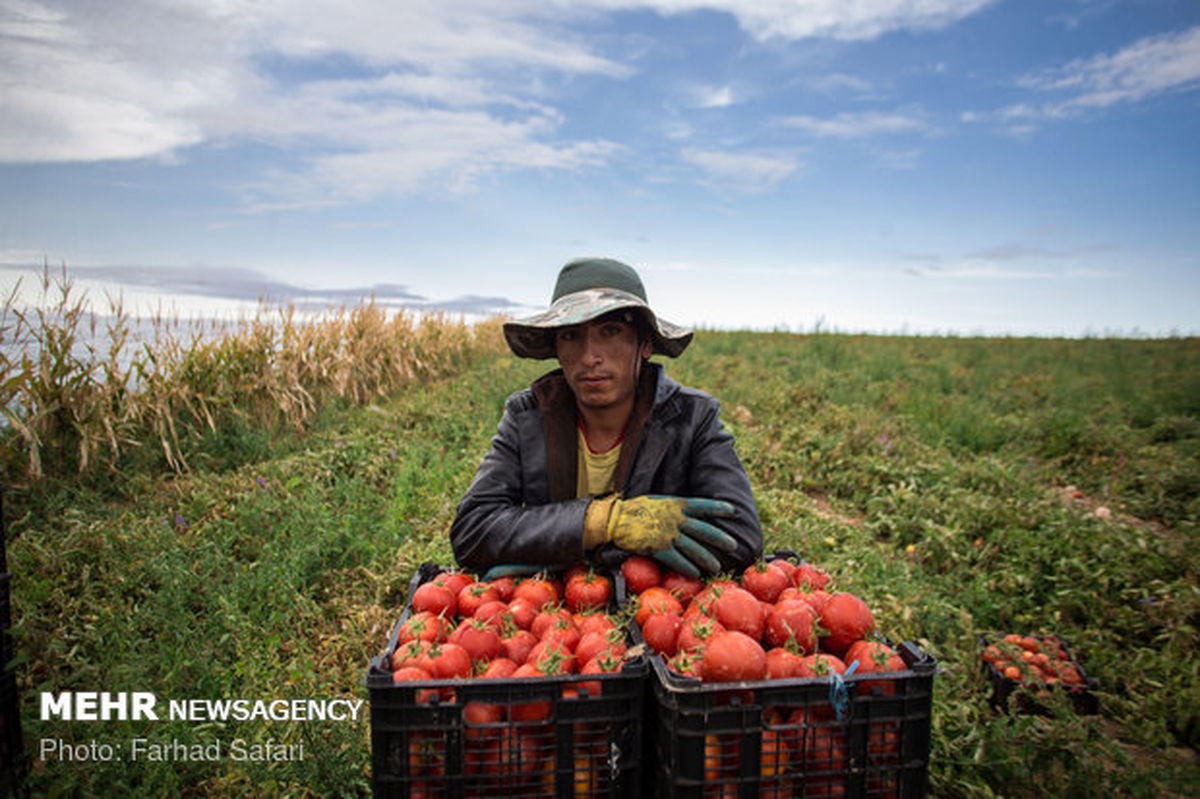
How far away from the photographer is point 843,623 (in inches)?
74.9

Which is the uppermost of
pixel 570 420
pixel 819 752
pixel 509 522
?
pixel 570 420

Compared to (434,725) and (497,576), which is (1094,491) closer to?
(497,576)

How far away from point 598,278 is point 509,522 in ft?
3.32

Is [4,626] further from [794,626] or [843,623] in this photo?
[843,623]

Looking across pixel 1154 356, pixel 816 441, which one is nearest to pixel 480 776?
pixel 816 441

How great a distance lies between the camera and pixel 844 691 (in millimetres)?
1644

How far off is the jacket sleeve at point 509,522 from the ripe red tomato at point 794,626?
Result: 0.71 m

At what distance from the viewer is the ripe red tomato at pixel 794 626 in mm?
1860

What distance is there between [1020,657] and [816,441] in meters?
4.15

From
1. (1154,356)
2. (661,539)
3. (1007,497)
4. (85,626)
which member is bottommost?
(85,626)

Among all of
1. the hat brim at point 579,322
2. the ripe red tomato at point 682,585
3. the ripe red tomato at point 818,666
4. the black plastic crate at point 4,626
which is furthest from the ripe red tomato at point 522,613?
the black plastic crate at point 4,626

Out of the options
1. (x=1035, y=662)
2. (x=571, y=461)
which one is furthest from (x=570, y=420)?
(x=1035, y=662)

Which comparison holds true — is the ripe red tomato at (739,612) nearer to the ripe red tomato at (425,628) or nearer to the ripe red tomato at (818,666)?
the ripe red tomato at (818,666)

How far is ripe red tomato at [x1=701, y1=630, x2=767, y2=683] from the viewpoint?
1.63 m
